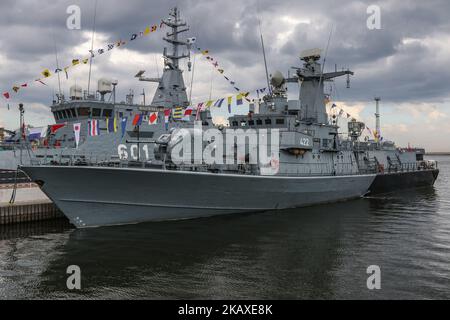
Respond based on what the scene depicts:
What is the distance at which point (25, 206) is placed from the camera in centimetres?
1798

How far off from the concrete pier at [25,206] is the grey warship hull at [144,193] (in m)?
3.36

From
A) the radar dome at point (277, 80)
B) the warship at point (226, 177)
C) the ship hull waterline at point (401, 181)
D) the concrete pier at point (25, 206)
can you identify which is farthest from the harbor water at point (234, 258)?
the ship hull waterline at point (401, 181)

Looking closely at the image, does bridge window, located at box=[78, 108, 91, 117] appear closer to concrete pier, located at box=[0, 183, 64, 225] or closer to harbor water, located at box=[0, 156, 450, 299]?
concrete pier, located at box=[0, 183, 64, 225]

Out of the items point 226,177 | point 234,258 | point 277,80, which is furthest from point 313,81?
point 234,258

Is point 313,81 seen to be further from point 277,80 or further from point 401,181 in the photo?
point 401,181

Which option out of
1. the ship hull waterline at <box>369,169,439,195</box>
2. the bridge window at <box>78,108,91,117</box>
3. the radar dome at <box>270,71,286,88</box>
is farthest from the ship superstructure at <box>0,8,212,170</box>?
the ship hull waterline at <box>369,169,439,195</box>

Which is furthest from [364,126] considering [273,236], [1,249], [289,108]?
[1,249]

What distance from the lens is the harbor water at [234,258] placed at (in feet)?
31.4

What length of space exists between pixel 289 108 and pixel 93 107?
44.8 feet

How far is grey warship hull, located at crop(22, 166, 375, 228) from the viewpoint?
1500cm

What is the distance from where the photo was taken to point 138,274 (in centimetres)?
1063
